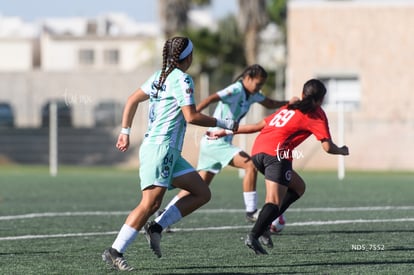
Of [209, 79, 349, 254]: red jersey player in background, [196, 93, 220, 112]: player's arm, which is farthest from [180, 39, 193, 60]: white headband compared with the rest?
[196, 93, 220, 112]: player's arm

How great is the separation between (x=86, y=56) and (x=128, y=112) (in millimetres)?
73398

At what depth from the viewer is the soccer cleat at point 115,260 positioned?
30.2 ft

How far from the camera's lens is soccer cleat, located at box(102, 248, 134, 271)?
9219mm

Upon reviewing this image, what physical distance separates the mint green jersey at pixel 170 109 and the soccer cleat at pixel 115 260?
99 centimetres

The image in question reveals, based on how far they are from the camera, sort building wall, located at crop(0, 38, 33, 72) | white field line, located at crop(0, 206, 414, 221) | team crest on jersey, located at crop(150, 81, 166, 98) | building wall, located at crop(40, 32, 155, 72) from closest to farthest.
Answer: team crest on jersey, located at crop(150, 81, 166, 98), white field line, located at crop(0, 206, 414, 221), building wall, located at crop(0, 38, 33, 72), building wall, located at crop(40, 32, 155, 72)

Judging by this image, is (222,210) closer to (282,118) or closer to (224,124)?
(282,118)

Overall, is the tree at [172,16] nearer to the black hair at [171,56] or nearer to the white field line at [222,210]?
the white field line at [222,210]

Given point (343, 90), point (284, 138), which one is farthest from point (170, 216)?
point (343, 90)

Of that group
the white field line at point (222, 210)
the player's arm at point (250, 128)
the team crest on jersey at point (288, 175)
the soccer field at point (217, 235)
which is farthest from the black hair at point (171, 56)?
the white field line at point (222, 210)

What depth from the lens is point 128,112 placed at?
9750 mm

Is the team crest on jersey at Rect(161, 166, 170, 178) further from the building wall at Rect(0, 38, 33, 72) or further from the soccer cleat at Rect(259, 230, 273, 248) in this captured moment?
the building wall at Rect(0, 38, 33, 72)

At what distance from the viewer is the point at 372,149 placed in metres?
33.1

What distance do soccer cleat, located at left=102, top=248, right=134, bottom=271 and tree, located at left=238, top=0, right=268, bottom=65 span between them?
126 feet

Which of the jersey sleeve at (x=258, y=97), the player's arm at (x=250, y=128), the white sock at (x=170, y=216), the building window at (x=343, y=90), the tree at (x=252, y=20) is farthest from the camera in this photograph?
the tree at (x=252, y=20)
